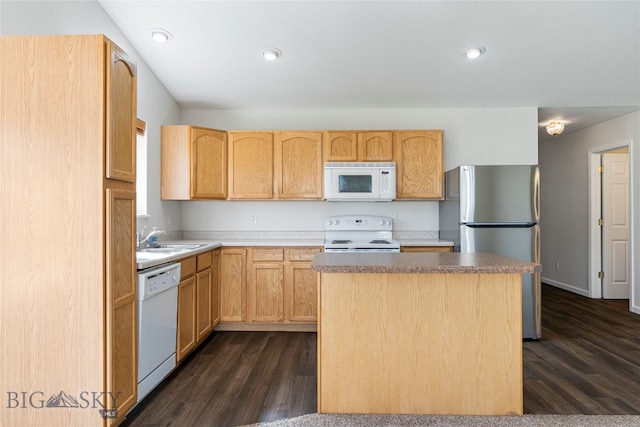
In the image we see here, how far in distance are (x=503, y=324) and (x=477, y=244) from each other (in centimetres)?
155

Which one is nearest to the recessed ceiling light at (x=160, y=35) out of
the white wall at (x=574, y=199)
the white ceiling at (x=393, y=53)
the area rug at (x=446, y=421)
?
the white ceiling at (x=393, y=53)

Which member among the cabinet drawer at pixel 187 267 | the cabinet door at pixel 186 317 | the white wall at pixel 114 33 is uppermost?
the white wall at pixel 114 33

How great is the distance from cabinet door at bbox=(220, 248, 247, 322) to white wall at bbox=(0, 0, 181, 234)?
839mm

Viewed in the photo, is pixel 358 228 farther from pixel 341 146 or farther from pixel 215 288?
pixel 215 288

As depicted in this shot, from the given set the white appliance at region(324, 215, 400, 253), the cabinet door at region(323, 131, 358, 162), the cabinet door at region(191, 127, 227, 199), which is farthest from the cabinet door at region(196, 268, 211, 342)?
the cabinet door at region(323, 131, 358, 162)

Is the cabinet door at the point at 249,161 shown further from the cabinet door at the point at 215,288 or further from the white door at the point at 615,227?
the white door at the point at 615,227

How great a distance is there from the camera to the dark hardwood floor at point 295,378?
207cm

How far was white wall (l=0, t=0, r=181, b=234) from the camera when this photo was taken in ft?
6.36

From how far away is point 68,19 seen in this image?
7.49ft

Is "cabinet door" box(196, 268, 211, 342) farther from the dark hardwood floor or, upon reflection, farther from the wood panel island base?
the wood panel island base

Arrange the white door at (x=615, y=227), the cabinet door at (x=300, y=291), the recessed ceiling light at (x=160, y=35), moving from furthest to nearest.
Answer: the white door at (x=615, y=227), the cabinet door at (x=300, y=291), the recessed ceiling light at (x=160, y=35)

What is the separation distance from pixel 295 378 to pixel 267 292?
3.82ft

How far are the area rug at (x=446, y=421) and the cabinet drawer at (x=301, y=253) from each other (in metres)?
1.73

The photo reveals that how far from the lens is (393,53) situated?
3.15 m
